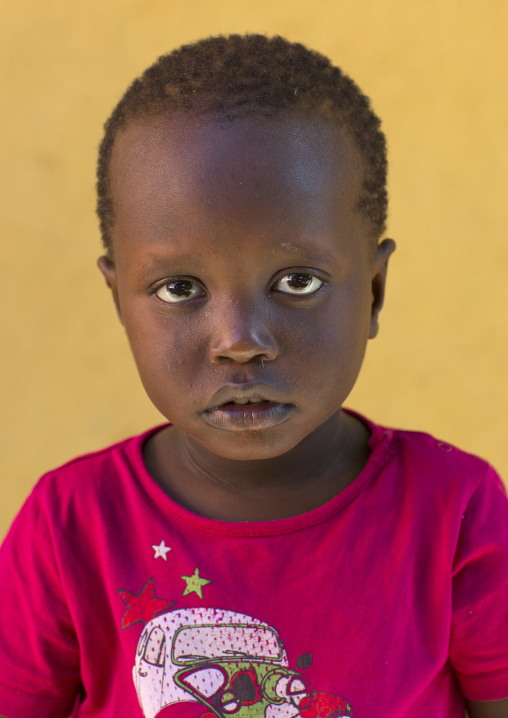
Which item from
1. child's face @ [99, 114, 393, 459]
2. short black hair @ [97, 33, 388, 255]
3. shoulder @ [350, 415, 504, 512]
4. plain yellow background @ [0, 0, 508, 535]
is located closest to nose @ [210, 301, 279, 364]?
child's face @ [99, 114, 393, 459]

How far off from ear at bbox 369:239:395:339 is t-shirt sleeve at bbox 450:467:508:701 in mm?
249

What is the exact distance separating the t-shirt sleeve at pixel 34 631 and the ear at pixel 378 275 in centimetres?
47

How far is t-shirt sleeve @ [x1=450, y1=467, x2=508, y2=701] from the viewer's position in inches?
37.0

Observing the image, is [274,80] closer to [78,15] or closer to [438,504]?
[438,504]

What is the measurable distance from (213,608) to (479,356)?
3.18 feet

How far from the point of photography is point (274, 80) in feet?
2.74

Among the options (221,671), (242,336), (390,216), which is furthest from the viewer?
(390,216)

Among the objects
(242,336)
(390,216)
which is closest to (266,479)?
(242,336)

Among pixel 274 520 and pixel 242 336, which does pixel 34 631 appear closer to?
pixel 274 520

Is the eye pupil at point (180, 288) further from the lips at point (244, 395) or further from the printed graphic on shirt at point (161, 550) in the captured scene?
the printed graphic on shirt at point (161, 550)

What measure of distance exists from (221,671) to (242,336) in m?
0.40

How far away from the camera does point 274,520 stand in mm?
971

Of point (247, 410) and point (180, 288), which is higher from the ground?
point (180, 288)

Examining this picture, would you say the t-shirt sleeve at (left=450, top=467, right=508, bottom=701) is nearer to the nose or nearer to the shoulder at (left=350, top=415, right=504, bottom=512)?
the shoulder at (left=350, top=415, right=504, bottom=512)
